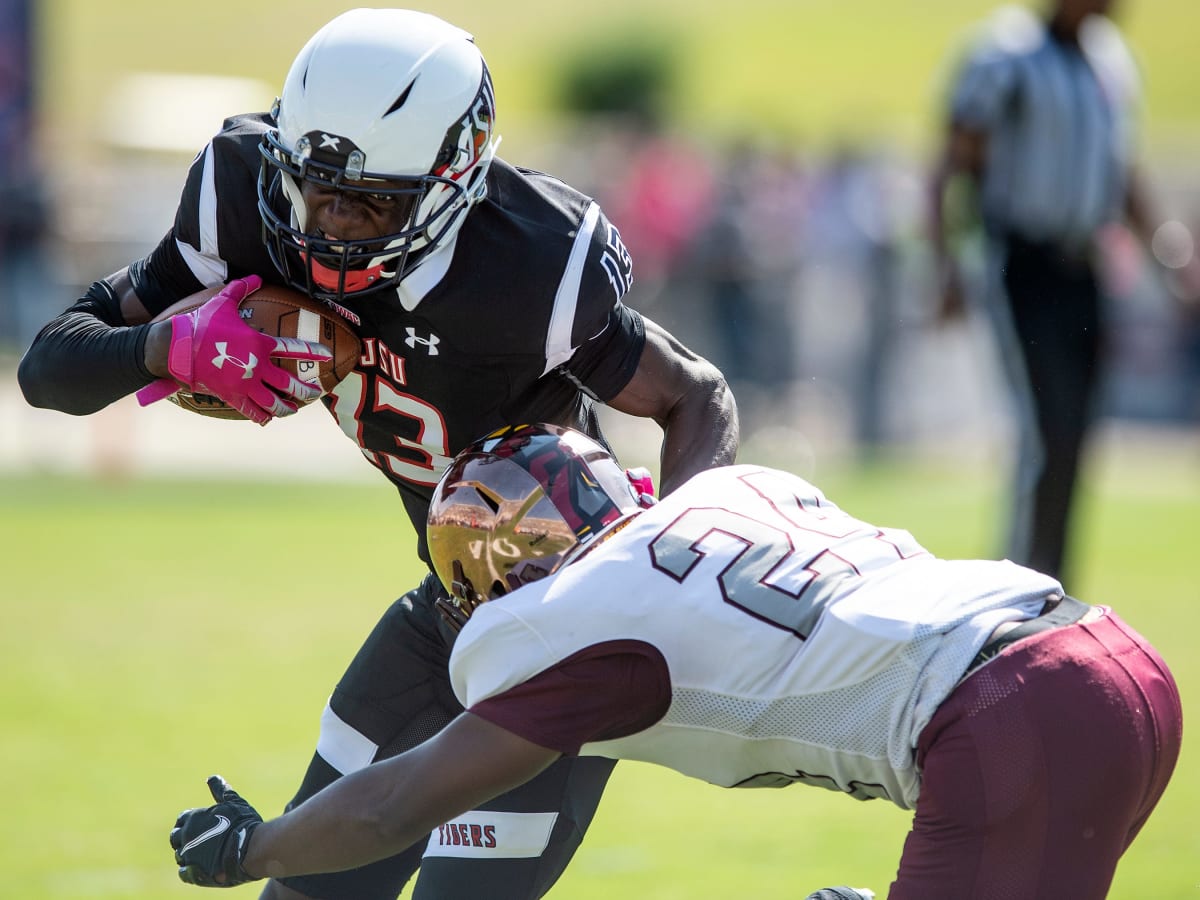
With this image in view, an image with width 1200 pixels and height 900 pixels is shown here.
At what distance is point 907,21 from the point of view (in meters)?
45.8

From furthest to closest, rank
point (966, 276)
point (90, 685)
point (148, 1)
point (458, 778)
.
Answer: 1. point (148, 1)
2. point (966, 276)
3. point (90, 685)
4. point (458, 778)

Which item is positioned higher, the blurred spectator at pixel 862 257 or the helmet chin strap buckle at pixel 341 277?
the helmet chin strap buckle at pixel 341 277

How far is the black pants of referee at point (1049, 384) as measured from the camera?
5270mm

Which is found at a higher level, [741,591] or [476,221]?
[476,221]

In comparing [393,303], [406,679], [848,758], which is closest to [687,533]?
[848,758]

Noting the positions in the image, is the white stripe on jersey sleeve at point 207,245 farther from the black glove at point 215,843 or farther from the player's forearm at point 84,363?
the black glove at point 215,843

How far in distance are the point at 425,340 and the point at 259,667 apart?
3.40 m

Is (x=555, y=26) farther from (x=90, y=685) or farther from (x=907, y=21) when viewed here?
(x=90, y=685)

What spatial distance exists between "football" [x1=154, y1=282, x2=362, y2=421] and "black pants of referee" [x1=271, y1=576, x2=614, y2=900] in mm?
494

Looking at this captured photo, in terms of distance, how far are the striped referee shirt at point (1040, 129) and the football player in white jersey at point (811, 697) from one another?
339cm

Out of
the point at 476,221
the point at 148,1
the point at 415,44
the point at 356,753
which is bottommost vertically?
the point at 148,1

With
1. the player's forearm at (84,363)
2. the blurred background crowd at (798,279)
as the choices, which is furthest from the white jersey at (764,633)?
the blurred background crowd at (798,279)

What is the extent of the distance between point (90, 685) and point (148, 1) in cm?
4286

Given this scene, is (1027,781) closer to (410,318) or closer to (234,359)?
(410,318)
